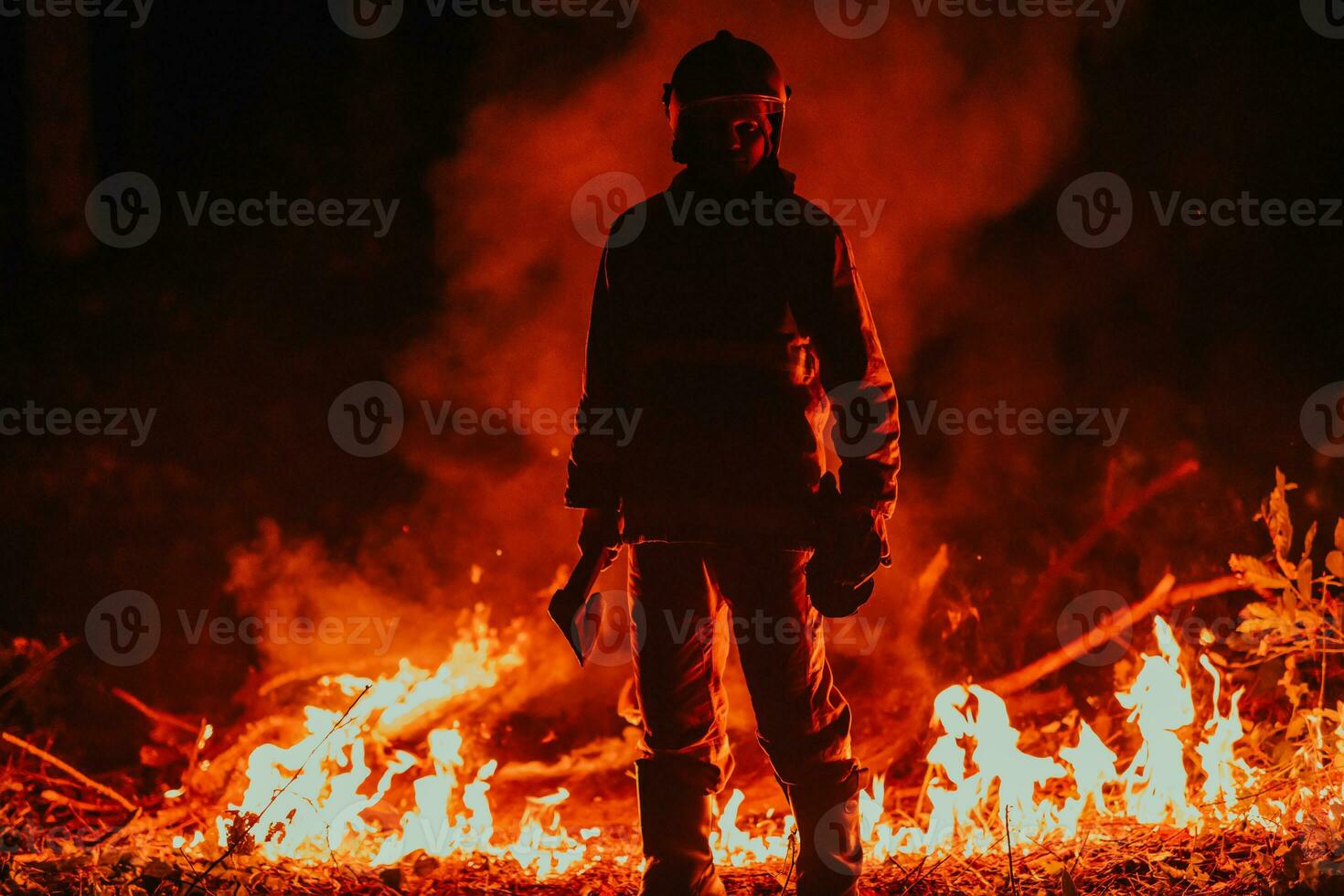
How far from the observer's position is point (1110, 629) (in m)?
5.75

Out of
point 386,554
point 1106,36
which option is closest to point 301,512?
point 386,554

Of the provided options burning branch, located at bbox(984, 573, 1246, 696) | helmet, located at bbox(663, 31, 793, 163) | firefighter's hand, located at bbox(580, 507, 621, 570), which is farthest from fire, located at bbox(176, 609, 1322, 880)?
helmet, located at bbox(663, 31, 793, 163)

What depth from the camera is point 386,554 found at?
5746 mm

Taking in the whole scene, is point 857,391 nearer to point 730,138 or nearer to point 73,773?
point 730,138

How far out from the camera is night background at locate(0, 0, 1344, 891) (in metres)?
5.64

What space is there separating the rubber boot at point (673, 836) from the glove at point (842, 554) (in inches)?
30.0

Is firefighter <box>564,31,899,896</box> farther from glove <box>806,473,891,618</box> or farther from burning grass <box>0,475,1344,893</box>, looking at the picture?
burning grass <box>0,475,1344,893</box>

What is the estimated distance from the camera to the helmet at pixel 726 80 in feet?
11.7

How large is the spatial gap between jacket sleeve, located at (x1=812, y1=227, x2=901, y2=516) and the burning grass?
138 centimetres

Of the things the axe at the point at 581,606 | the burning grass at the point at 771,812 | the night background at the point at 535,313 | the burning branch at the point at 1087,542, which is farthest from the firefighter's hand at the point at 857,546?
the burning branch at the point at 1087,542

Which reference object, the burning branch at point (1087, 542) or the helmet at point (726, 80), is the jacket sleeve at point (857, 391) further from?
the burning branch at point (1087, 542)

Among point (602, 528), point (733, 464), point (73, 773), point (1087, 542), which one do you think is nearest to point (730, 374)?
point (733, 464)

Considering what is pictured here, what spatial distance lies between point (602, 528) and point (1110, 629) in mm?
3314

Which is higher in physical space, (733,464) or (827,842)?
(733,464)
